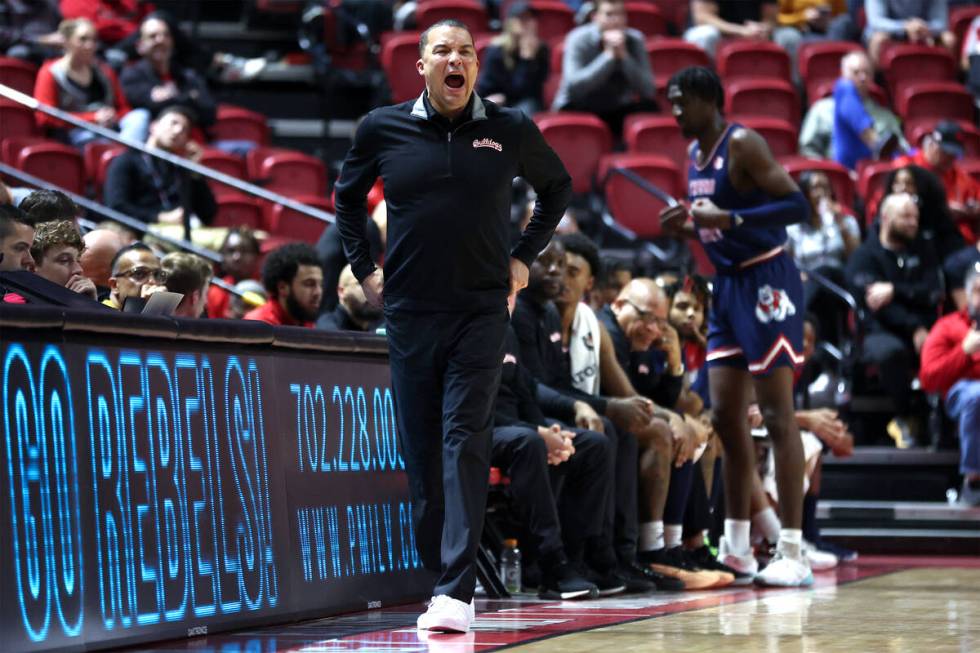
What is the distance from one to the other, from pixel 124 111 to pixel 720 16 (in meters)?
6.29

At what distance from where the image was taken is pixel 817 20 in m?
16.6

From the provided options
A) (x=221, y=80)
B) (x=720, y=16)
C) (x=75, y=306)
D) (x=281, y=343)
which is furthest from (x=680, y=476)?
(x=720, y=16)

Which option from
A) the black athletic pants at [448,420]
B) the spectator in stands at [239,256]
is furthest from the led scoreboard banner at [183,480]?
the spectator in stands at [239,256]

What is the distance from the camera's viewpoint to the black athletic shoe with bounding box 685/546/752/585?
7941 mm

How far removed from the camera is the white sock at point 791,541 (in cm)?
751

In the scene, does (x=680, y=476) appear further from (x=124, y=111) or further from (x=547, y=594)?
(x=124, y=111)

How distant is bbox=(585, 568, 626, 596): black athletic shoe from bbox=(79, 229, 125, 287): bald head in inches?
95.6

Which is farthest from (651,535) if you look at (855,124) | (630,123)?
(855,124)

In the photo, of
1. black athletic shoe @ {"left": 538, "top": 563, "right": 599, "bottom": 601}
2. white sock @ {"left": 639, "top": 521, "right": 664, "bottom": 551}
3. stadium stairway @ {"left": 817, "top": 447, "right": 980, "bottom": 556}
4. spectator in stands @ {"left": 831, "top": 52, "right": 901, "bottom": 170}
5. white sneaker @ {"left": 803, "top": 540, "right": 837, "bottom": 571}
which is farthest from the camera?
spectator in stands @ {"left": 831, "top": 52, "right": 901, "bottom": 170}

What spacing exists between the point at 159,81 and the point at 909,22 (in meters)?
7.01

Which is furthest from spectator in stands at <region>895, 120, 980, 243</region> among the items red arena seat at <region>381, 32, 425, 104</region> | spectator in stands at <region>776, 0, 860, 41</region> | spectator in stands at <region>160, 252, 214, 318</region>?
spectator in stands at <region>160, 252, 214, 318</region>

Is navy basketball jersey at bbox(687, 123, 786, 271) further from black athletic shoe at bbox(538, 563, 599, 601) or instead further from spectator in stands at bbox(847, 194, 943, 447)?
spectator in stands at bbox(847, 194, 943, 447)

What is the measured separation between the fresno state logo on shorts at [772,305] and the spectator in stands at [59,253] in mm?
2930

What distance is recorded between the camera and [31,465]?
4.51 m
